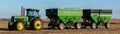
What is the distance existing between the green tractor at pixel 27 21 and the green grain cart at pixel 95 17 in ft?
23.4

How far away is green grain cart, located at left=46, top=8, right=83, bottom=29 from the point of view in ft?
135

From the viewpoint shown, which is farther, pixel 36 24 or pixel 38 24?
pixel 38 24

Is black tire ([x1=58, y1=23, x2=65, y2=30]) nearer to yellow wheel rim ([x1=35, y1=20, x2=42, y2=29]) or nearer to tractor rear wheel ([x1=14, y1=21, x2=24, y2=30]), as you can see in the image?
yellow wheel rim ([x1=35, y1=20, x2=42, y2=29])

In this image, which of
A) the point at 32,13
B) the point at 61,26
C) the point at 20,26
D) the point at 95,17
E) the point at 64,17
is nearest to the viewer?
the point at 20,26

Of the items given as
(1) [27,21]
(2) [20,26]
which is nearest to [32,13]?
(1) [27,21]

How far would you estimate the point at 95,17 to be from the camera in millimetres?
44625

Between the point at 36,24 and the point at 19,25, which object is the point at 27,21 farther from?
the point at 19,25

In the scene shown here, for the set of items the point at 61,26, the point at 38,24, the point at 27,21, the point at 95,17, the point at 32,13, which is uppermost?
the point at 32,13

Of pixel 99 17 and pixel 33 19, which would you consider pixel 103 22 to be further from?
pixel 33 19

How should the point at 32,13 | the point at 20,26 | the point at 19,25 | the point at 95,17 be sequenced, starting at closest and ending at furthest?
the point at 19,25 < the point at 20,26 < the point at 32,13 < the point at 95,17

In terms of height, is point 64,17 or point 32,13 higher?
point 32,13

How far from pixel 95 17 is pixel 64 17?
14.4 feet

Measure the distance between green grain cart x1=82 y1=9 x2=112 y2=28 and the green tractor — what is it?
7.14 meters

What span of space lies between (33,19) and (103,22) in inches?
408
